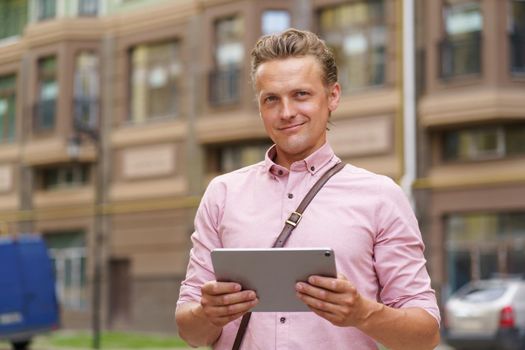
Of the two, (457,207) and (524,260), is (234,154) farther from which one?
(524,260)

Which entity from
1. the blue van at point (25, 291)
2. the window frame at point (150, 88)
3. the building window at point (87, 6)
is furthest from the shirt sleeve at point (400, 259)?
the building window at point (87, 6)

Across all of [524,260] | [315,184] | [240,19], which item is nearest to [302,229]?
[315,184]

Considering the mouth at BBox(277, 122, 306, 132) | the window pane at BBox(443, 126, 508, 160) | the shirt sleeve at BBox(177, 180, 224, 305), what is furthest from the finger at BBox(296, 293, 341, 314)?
the window pane at BBox(443, 126, 508, 160)

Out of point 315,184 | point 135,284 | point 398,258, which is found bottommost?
point 135,284

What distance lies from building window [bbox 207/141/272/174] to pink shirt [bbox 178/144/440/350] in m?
22.5

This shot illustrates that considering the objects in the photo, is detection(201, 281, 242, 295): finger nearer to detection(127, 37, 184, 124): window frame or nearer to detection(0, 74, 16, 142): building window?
detection(127, 37, 184, 124): window frame

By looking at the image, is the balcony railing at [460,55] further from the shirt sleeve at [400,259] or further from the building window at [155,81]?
the shirt sleeve at [400,259]

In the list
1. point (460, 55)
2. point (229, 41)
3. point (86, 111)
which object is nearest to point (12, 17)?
point (86, 111)

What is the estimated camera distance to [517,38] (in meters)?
21.4

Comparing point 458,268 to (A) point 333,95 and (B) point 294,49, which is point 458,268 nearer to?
(A) point 333,95

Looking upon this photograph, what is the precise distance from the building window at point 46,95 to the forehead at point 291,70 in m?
27.8

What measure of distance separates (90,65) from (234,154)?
19.7 feet

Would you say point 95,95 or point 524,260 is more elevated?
point 95,95

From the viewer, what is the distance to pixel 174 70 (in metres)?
27.6
